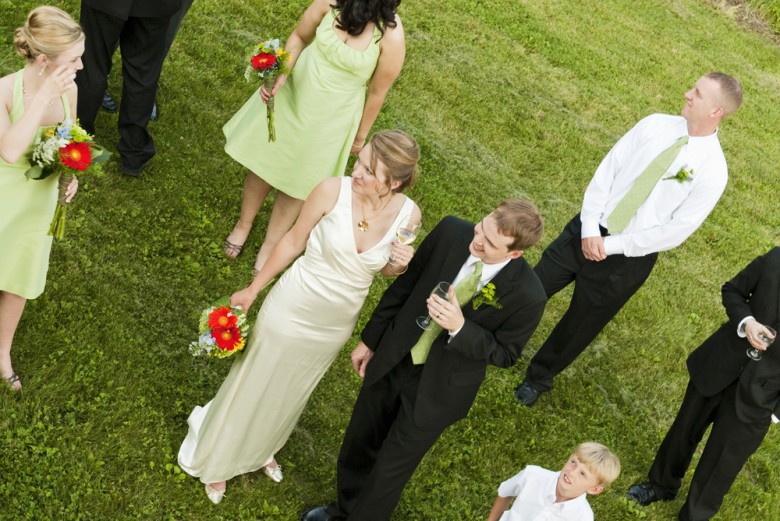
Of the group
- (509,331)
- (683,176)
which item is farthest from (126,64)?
(683,176)

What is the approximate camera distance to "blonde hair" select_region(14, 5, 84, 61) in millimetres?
4922

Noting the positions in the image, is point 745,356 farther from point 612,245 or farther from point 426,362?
point 426,362

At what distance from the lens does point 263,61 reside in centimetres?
651

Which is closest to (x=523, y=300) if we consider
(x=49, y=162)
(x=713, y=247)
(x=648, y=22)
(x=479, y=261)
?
(x=479, y=261)

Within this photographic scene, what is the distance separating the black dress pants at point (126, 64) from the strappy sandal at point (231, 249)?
114 cm

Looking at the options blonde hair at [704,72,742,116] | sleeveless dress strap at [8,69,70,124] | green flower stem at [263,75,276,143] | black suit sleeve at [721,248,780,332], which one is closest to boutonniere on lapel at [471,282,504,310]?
black suit sleeve at [721,248,780,332]

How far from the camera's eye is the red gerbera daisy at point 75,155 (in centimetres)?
492

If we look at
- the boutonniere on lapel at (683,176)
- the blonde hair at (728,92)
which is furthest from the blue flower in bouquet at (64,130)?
the blonde hair at (728,92)

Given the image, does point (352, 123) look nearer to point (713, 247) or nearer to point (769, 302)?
point (769, 302)

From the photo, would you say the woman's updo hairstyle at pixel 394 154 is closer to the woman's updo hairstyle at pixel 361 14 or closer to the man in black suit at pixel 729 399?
the woman's updo hairstyle at pixel 361 14

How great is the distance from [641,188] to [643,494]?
2442 mm

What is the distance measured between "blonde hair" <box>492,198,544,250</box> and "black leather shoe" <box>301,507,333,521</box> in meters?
2.32

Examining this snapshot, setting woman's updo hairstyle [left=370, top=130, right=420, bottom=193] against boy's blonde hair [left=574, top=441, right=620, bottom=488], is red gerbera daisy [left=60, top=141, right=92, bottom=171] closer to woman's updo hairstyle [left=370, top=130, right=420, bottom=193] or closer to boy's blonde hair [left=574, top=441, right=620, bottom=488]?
woman's updo hairstyle [left=370, top=130, right=420, bottom=193]

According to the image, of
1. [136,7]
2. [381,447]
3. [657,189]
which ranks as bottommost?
[381,447]
